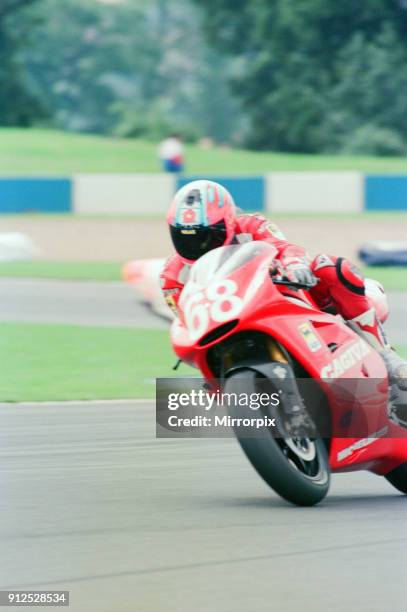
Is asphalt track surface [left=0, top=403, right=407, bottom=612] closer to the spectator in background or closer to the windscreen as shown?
the windscreen

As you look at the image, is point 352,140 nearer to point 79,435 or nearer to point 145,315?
point 145,315

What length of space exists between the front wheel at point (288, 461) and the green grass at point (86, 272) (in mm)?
12699

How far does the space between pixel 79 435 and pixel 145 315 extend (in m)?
7.33

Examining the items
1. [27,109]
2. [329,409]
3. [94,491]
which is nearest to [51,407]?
[94,491]

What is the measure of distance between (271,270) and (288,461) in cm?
79

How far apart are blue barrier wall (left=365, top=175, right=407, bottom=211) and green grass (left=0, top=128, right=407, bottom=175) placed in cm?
674

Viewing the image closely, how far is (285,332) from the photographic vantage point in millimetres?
5117

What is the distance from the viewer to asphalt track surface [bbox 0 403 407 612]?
3.95 metres

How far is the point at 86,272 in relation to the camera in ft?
64.6

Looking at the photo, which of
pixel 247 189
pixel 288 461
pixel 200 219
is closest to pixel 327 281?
pixel 200 219

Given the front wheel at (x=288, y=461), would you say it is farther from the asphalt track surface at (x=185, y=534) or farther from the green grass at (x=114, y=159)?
the green grass at (x=114, y=159)

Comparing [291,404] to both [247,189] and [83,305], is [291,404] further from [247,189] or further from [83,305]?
[247,189]

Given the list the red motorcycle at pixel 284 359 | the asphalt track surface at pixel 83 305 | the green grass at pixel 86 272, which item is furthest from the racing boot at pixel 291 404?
the green grass at pixel 86 272

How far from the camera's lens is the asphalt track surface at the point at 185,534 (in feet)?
13.0
